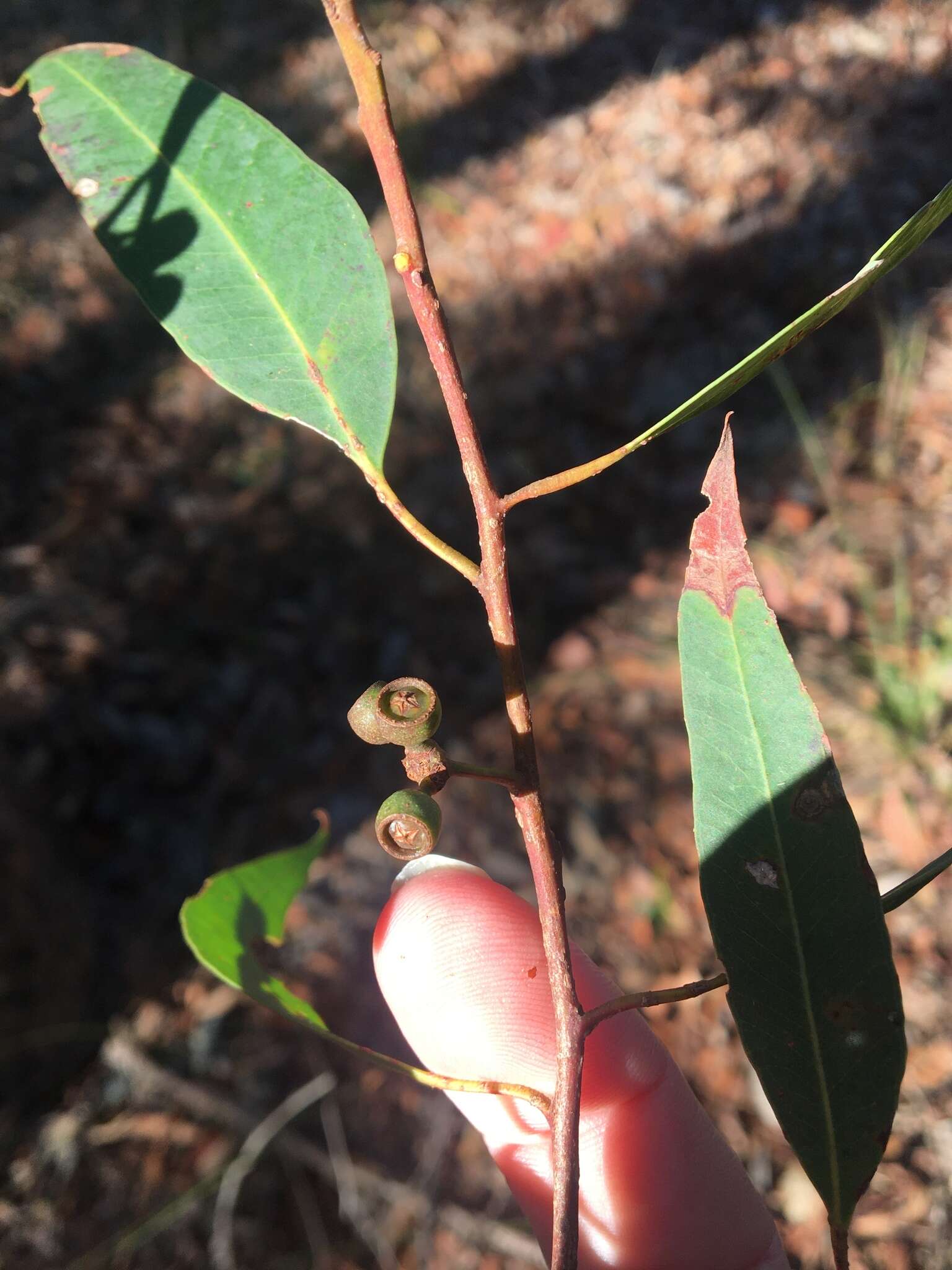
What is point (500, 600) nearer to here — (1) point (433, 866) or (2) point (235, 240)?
(2) point (235, 240)

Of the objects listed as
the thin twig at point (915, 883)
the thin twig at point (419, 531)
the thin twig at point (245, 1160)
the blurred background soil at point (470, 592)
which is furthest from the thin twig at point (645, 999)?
the thin twig at point (245, 1160)

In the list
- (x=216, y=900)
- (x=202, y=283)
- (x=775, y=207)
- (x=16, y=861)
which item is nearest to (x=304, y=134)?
(x=775, y=207)

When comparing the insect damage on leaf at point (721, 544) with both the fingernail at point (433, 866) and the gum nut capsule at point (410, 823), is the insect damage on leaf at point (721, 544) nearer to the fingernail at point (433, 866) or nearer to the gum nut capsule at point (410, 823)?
the gum nut capsule at point (410, 823)

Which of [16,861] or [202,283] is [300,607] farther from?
[202,283]

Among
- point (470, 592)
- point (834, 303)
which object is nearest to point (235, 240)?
point (834, 303)

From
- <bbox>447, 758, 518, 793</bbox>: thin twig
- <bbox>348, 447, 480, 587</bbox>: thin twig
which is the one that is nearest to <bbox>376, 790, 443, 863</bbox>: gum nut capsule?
<bbox>447, 758, 518, 793</bbox>: thin twig

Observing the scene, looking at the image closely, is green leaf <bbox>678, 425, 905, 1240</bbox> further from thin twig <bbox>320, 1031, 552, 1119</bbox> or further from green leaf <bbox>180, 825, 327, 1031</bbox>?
green leaf <bbox>180, 825, 327, 1031</bbox>
